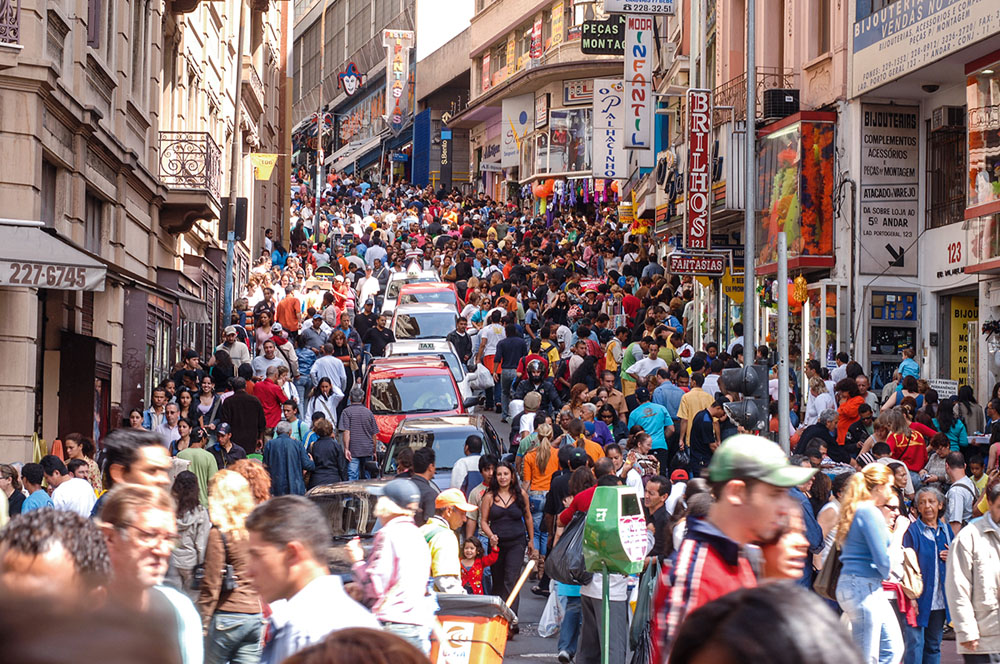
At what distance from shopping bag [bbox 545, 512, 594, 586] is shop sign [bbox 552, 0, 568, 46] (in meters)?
60.3

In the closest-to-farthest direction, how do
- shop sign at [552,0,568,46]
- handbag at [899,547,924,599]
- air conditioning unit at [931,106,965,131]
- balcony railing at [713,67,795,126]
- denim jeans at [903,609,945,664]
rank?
handbag at [899,547,924,599], denim jeans at [903,609,945,664], air conditioning unit at [931,106,965,131], balcony railing at [713,67,795,126], shop sign at [552,0,568,46]

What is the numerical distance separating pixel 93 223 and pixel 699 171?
1393 centimetres

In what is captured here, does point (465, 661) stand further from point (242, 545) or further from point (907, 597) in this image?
point (907, 597)

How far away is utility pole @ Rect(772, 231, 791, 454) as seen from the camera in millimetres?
15805

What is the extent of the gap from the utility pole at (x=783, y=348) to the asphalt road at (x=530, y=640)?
318cm

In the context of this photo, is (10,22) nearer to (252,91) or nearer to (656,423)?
(656,423)

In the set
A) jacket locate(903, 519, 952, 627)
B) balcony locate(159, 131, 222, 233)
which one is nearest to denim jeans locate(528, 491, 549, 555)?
jacket locate(903, 519, 952, 627)

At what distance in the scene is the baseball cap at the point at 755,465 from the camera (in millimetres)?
4520

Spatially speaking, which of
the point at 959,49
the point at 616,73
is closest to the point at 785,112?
the point at 959,49

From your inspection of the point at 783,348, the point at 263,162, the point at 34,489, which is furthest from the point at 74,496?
the point at 263,162

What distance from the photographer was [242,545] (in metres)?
7.44

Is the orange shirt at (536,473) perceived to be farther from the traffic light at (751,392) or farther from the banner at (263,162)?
the banner at (263,162)

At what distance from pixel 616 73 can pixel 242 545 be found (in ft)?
204

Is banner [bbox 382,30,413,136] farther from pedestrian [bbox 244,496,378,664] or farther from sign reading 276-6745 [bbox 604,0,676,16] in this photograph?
pedestrian [bbox 244,496,378,664]
